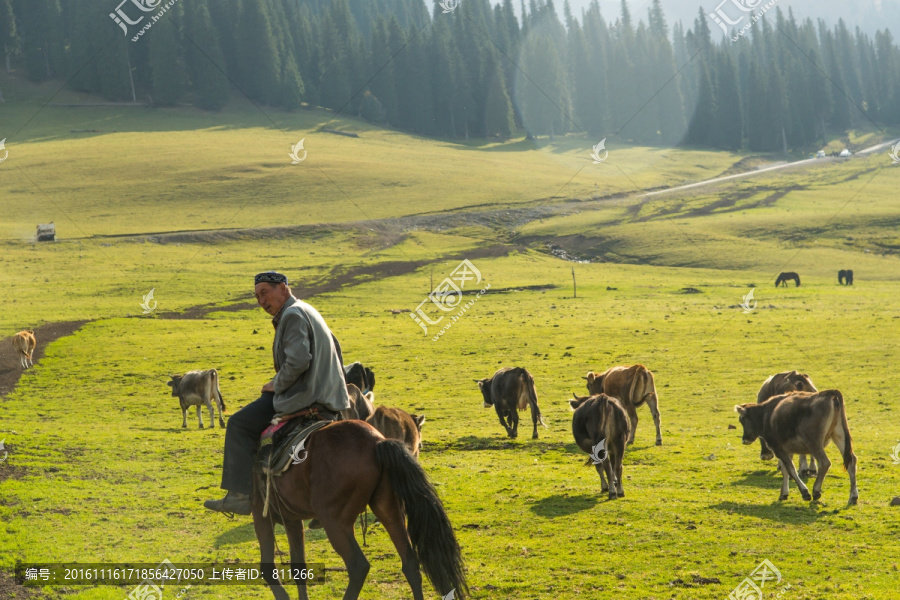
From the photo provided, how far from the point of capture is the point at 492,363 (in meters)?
30.3

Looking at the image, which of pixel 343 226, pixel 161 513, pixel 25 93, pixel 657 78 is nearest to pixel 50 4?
pixel 25 93

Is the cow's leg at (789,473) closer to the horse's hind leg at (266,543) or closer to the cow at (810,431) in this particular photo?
the cow at (810,431)

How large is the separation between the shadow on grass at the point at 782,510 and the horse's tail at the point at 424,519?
20.2 ft

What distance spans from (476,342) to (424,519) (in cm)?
2720

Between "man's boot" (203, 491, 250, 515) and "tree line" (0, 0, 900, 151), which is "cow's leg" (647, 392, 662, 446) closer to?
"man's boot" (203, 491, 250, 515)

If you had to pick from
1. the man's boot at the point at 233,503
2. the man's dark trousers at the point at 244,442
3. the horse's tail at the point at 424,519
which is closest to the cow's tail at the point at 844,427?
the horse's tail at the point at 424,519

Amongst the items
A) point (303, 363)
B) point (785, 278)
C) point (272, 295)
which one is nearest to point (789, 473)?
Answer: point (303, 363)

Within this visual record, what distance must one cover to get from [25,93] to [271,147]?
1630 inches

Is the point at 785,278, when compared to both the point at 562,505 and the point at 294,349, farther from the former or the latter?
the point at 294,349

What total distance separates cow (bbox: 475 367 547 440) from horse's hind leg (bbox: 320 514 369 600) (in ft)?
38.3

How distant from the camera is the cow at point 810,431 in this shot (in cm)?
1245

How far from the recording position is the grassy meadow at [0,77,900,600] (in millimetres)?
11008

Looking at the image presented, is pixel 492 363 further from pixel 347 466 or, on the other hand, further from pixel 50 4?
pixel 50 4

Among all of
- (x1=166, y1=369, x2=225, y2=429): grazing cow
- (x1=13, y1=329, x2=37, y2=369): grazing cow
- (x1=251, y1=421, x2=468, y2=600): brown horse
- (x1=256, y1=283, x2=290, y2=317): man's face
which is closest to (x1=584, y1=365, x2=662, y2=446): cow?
(x1=166, y1=369, x2=225, y2=429): grazing cow
